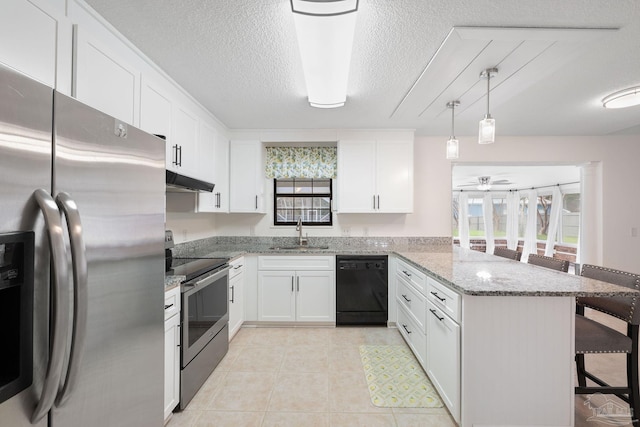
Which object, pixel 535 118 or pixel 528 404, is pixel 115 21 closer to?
pixel 528 404

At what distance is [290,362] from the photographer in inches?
100.0

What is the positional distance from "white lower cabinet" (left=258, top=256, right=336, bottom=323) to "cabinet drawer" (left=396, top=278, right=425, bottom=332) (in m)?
0.76

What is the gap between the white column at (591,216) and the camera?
12.8 ft

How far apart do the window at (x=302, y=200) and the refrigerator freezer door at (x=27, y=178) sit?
10.9 ft

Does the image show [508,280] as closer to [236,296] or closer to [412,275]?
[412,275]

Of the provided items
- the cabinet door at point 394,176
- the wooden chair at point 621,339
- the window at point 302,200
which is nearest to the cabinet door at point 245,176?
the window at point 302,200

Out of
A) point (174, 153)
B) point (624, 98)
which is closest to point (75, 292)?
point (174, 153)

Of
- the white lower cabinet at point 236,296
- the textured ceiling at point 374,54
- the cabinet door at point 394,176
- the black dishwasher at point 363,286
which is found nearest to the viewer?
the textured ceiling at point 374,54

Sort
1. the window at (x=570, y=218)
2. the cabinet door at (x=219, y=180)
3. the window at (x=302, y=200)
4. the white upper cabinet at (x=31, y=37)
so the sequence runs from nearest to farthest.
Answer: the white upper cabinet at (x=31, y=37) < the cabinet door at (x=219, y=180) < the window at (x=302, y=200) < the window at (x=570, y=218)

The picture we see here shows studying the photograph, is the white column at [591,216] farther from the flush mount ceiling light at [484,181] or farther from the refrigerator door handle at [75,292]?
the refrigerator door handle at [75,292]

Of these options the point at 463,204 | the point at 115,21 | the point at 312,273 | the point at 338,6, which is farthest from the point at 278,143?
the point at 463,204

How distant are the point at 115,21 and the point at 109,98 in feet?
1.42

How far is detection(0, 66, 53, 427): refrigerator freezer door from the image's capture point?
2.12 feet

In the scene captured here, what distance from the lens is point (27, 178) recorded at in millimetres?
690
